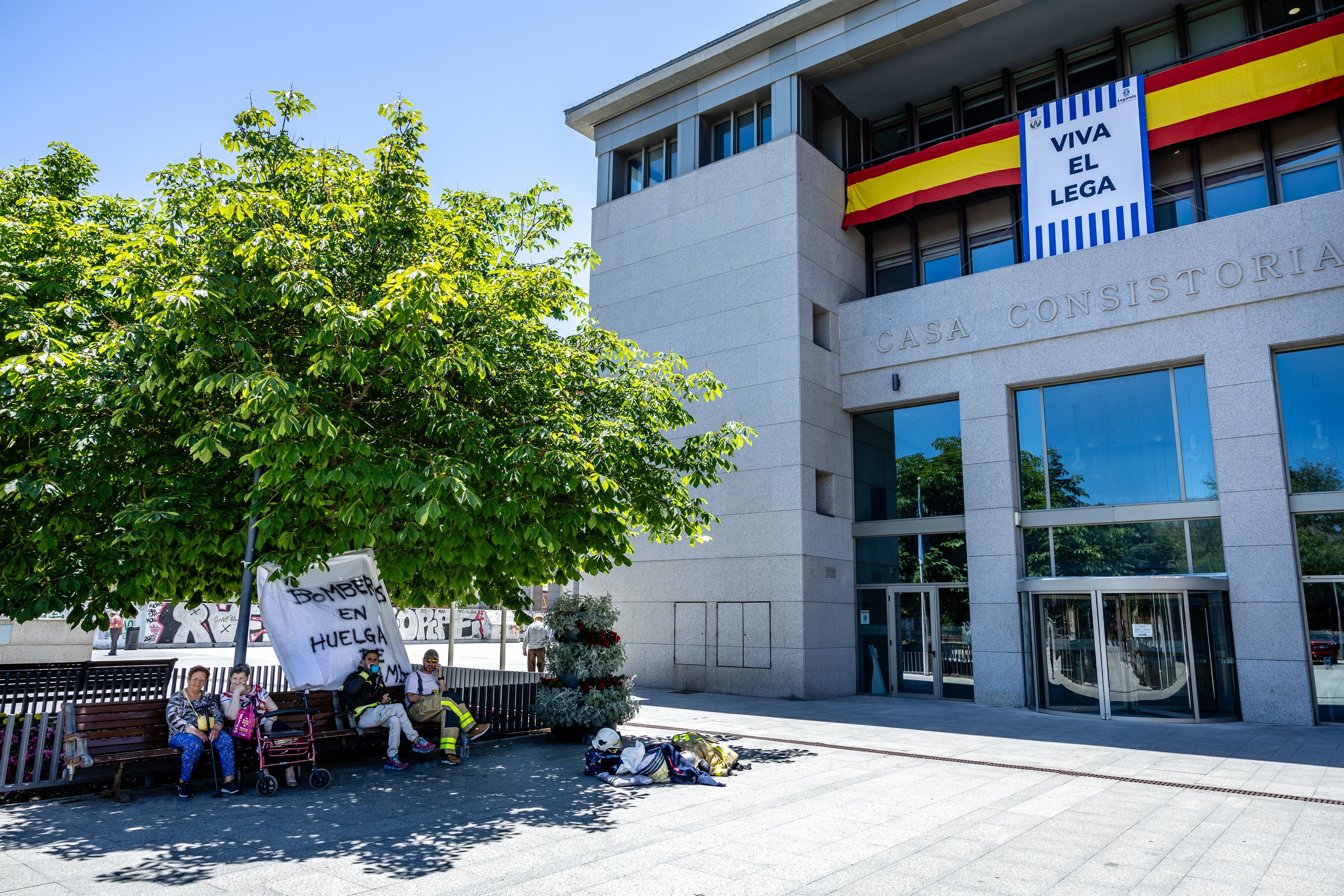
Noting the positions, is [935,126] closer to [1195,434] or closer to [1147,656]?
[1195,434]

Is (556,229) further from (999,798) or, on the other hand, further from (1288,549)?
(1288,549)

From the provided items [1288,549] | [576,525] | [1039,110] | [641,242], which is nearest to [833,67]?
[1039,110]

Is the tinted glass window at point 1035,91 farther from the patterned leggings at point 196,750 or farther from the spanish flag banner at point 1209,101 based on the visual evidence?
the patterned leggings at point 196,750

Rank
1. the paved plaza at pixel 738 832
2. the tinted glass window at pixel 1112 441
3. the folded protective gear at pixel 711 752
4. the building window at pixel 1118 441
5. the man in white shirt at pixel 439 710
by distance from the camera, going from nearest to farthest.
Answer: the paved plaza at pixel 738 832 < the folded protective gear at pixel 711 752 < the man in white shirt at pixel 439 710 < the building window at pixel 1118 441 < the tinted glass window at pixel 1112 441

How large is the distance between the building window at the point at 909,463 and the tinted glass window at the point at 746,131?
8368 millimetres

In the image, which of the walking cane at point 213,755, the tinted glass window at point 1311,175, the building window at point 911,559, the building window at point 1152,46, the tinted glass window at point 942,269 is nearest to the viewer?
the walking cane at point 213,755

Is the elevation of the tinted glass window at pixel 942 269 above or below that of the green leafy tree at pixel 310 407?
above

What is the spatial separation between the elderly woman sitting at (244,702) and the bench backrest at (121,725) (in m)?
0.66

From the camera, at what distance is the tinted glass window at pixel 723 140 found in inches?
987

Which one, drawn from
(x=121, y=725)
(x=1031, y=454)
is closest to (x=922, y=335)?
(x=1031, y=454)

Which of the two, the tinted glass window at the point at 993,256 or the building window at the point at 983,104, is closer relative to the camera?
the tinted glass window at the point at 993,256

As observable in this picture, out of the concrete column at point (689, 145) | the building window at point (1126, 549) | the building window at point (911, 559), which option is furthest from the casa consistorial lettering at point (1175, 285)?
the concrete column at point (689, 145)

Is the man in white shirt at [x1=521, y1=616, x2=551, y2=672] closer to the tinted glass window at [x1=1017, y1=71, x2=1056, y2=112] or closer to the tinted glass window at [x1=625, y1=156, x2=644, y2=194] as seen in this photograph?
the tinted glass window at [x1=625, y1=156, x2=644, y2=194]

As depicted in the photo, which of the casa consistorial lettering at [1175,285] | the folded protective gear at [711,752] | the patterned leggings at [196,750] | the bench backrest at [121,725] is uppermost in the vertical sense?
the casa consistorial lettering at [1175,285]
